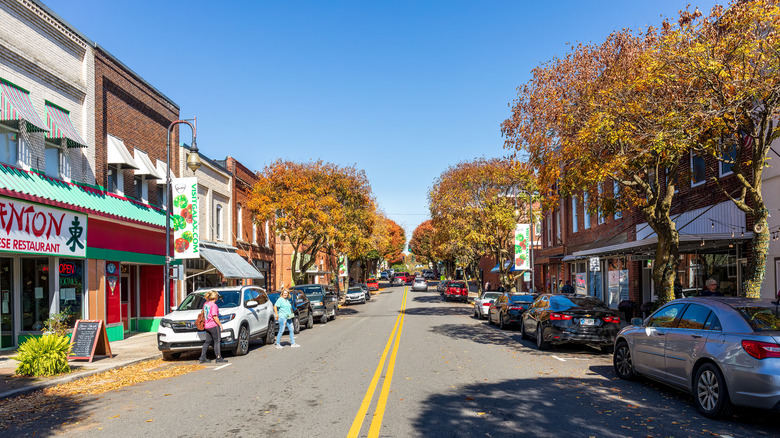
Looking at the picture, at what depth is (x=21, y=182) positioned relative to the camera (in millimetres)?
13992

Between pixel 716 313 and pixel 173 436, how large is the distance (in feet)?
22.5

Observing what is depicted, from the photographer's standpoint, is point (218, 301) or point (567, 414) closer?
point (567, 414)

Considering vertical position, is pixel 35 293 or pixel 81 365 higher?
pixel 35 293

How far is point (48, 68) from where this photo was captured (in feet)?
52.2

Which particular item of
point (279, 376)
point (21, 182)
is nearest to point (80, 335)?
point (21, 182)

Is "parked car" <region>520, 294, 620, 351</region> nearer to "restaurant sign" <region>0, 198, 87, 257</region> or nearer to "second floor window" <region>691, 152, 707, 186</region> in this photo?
"second floor window" <region>691, 152, 707, 186</region>

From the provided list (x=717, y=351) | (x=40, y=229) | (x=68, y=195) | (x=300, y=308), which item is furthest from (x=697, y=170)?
(x=40, y=229)

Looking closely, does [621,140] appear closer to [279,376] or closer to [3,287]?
[279,376]

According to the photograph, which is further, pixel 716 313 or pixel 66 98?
pixel 66 98

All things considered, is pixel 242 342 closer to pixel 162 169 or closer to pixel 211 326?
pixel 211 326

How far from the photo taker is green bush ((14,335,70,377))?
1083cm

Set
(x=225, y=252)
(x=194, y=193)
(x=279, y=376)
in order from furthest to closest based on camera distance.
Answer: (x=225, y=252)
(x=194, y=193)
(x=279, y=376)

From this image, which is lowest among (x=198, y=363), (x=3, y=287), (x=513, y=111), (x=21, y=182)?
(x=198, y=363)

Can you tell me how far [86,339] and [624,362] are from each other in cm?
1124
